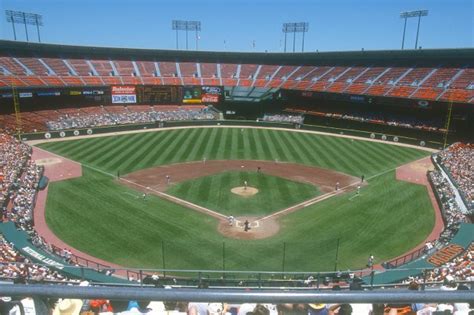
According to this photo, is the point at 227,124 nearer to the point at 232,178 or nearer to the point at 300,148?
the point at 300,148

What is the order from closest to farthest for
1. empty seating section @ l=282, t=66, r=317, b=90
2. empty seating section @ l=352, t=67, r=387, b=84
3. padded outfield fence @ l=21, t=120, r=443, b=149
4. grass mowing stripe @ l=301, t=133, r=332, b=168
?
grass mowing stripe @ l=301, t=133, r=332, b=168 → padded outfield fence @ l=21, t=120, r=443, b=149 → empty seating section @ l=352, t=67, r=387, b=84 → empty seating section @ l=282, t=66, r=317, b=90

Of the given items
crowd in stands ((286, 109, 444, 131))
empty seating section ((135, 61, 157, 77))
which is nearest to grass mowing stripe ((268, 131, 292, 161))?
crowd in stands ((286, 109, 444, 131))

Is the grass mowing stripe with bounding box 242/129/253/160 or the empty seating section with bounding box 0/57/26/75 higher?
the empty seating section with bounding box 0/57/26/75

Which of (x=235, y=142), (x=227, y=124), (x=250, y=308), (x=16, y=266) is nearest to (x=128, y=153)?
(x=235, y=142)

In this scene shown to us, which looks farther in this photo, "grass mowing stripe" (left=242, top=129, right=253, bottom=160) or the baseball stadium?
"grass mowing stripe" (left=242, top=129, right=253, bottom=160)

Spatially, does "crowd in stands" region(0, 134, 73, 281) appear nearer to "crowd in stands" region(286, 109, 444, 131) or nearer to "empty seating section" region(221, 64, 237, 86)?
"empty seating section" region(221, 64, 237, 86)

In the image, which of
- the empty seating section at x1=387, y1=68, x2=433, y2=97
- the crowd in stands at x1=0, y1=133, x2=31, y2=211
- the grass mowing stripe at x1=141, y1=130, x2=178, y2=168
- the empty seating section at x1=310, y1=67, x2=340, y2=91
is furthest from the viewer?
the empty seating section at x1=310, y1=67, x2=340, y2=91

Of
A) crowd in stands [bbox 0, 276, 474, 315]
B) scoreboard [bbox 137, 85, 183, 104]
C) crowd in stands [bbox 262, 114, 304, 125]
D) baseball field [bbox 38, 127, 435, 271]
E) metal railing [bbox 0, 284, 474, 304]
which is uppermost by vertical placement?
metal railing [bbox 0, 284, 474, 304]
